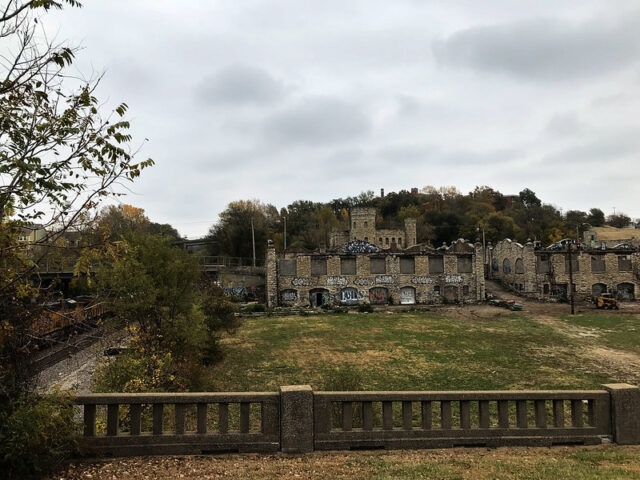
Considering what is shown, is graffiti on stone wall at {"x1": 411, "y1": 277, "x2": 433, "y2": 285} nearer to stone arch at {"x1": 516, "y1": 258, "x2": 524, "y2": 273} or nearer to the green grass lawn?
the green grass lawn

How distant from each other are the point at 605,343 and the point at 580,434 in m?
20.8

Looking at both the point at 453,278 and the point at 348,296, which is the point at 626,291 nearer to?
the point at 453,278

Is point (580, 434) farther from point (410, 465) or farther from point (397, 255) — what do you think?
point (397, 255)

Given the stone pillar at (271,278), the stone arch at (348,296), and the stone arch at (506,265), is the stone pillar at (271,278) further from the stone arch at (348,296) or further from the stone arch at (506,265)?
the stone arch at (506,265)

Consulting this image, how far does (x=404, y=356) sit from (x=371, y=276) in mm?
21646

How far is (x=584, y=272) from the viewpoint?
44.4m

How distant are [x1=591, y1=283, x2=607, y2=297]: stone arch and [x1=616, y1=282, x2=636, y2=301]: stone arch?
4.16 ft

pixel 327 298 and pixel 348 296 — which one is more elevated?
pixel 348 296

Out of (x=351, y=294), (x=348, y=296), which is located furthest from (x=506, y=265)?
(x=348, y=296)

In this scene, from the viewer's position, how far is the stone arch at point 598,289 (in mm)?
44312

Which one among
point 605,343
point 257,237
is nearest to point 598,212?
point 257,237

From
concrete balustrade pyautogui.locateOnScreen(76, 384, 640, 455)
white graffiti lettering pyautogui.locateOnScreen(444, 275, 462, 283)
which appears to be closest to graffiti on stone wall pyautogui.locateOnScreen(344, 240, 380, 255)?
white graffiti lettering pyautogui.locateOnScreen(444, 275, 462, 283)

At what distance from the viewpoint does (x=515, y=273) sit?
48250 mm

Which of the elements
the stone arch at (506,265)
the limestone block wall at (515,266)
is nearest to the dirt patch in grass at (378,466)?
the limestone block wall at (515,266)
